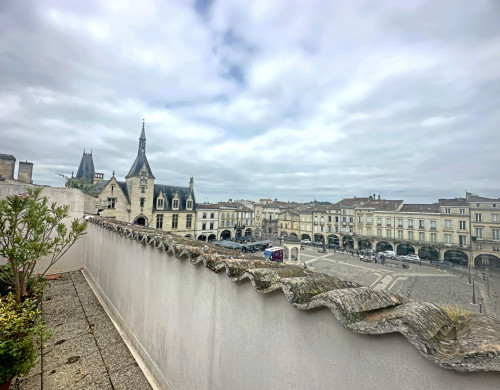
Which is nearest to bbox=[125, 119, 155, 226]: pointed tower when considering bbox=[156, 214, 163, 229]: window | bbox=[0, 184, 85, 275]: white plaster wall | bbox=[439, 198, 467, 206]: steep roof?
bbox=[156, 214, 163, 229]: window

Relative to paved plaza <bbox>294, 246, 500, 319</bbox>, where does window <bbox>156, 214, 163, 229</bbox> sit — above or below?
above

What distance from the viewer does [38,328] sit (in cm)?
256

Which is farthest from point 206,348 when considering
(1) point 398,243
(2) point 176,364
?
(1) point 398,243

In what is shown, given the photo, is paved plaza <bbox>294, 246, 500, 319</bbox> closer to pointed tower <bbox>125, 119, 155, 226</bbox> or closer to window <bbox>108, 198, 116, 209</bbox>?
pointed tower <bbox>125, 119, 155, 226</bbox>

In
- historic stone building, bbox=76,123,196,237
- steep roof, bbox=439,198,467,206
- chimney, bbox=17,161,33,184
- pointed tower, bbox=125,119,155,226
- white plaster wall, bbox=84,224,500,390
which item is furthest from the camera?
steep roof, bbox=439,198,467,206

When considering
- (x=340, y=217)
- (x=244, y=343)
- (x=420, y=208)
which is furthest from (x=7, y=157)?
(x=420, y=208)

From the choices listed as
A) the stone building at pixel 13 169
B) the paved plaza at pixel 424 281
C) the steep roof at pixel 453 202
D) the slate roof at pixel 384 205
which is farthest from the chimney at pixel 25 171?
the steep roof at pixel 453 202

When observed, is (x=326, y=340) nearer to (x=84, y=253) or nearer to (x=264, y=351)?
(x=264, y=351)

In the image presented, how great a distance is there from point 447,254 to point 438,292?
19.3 m

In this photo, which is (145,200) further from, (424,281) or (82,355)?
(424,281)

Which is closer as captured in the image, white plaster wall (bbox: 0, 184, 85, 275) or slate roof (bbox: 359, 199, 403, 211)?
white plaster wall (bbox: 0, 184, 85, 275)

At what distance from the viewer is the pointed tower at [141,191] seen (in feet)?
83.3

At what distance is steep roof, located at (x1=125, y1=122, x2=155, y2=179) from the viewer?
2597cm

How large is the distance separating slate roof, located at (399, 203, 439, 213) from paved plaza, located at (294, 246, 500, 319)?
341 inches
